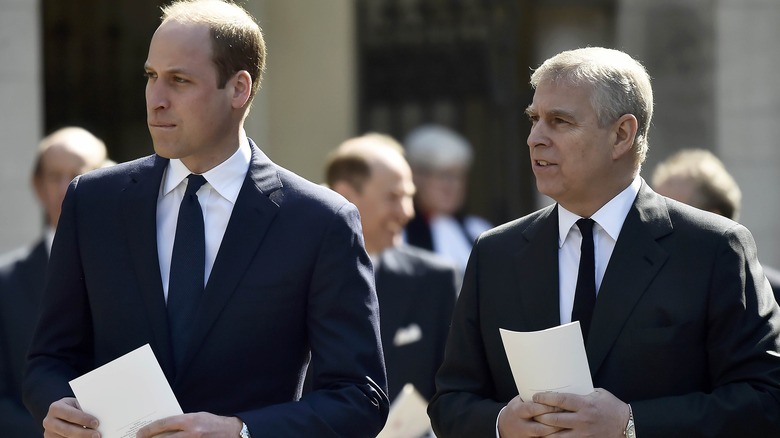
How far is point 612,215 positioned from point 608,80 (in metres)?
0.38

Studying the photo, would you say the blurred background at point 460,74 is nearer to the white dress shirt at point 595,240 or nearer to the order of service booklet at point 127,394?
the white dress shirt at point 595,240

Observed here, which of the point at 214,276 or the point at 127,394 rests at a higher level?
the point at 214,276

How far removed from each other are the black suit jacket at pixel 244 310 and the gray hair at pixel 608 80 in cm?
72

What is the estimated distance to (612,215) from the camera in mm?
3992

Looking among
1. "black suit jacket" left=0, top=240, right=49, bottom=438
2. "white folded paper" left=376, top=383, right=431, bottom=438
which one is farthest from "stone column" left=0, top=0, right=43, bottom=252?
"white folded paper" left=376, top=383, right=431, bottom=438

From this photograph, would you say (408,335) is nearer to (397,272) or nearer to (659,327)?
(397,272)

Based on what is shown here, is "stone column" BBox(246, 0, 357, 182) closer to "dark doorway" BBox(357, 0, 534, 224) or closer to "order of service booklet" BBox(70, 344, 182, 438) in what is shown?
"dark doorway" BBox(357, 0, 534, 224)

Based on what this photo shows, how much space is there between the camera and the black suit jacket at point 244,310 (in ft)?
12.3

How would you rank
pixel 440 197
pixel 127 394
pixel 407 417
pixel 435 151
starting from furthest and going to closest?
pixel 435 151 → pixel 440 197 → pixel 407 417 → pixel 127 394

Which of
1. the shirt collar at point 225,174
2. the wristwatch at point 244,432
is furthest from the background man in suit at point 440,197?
the wristwatch at point 244,432

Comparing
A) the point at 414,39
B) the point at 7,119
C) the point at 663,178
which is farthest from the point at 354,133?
the point at 663,178

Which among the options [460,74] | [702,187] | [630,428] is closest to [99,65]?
[460,74]

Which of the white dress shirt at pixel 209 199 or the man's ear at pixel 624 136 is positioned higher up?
the man's ear at pixel 624 136

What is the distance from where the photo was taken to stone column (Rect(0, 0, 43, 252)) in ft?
28.1
